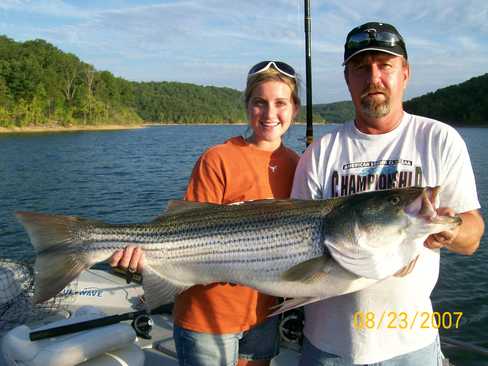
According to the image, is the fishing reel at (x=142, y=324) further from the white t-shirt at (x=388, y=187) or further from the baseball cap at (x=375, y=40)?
the baseball cap at (x=375, y=40)

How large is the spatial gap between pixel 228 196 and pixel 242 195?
4.4 inches

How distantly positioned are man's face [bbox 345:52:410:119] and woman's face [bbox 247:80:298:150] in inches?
22.6

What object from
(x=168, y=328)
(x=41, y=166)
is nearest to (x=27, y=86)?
(x=41, y=166)

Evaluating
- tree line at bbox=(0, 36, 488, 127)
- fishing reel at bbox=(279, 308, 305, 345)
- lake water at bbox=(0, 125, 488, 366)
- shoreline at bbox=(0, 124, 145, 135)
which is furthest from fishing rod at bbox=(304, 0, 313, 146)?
shoreline at bbox=(0, 124, 145, 135)

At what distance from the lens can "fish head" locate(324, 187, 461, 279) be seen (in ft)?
→ 9.25

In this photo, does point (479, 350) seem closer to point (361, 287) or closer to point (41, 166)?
point (361, 287)

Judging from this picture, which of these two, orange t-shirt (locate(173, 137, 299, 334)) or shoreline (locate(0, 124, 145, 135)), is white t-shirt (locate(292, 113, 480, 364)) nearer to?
orange t-shirt (locate(173, 137, 299, 334))

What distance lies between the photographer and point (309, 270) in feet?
10.00

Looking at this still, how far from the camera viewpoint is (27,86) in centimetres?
9756

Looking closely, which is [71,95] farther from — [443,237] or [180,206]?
[443,237]

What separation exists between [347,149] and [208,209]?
1161mm

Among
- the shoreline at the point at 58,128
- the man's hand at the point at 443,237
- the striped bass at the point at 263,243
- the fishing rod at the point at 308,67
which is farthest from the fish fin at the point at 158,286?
the shoreline at the point at 58,128

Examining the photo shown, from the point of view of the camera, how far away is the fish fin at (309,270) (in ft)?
9.99

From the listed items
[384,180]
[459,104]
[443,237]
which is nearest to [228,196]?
[384,180]
